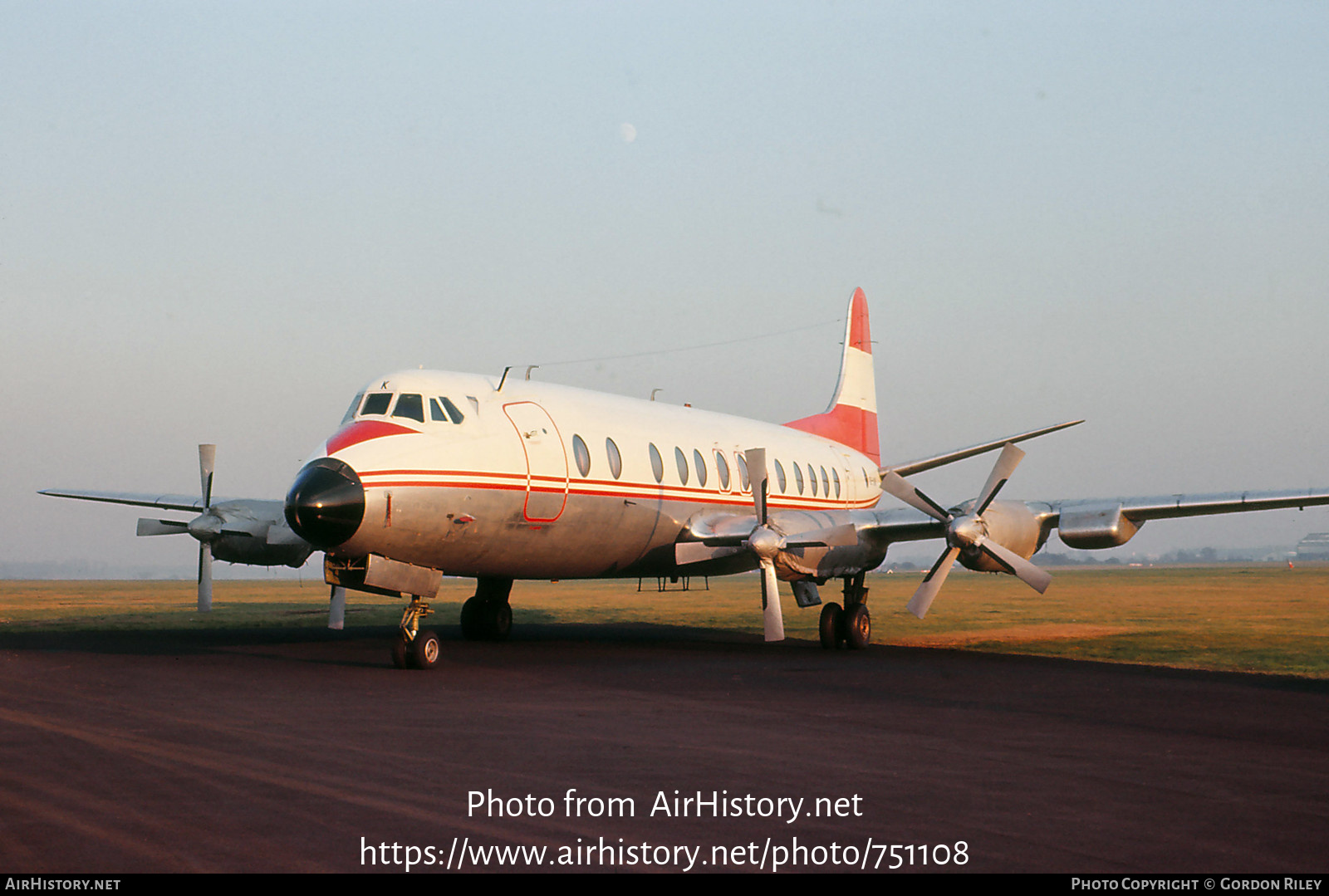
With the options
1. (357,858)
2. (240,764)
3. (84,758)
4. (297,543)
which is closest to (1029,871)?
(357,858)

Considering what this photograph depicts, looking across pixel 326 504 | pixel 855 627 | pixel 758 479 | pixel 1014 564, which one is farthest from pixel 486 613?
pixel 1014 564

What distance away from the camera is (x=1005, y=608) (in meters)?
38.5

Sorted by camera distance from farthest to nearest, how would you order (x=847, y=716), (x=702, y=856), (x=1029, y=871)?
1. (x=847, y=716)
2. (x=702, y=856)
3. (x=1029, y=871)

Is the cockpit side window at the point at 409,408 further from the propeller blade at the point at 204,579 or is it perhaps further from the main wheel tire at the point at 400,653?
the propeller blade at the point at 204,579

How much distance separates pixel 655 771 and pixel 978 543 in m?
12.3

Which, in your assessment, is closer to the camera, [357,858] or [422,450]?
[357,858]

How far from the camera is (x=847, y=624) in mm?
22875

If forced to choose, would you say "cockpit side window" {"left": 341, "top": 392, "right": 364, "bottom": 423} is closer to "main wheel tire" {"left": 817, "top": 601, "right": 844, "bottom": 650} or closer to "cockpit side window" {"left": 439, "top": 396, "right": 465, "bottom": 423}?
"cockpit side window" {"left": 439, "top": 396, "right": 465, "bottom": 423}

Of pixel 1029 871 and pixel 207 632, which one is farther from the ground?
pixel 1029 871

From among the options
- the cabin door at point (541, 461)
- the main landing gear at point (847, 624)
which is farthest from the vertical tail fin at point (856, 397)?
the cabin door at point (541, 461)

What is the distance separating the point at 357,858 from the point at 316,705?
6930 millimetres

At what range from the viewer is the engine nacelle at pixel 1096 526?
20625 mm

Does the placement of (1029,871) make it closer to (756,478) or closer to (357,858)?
(357,858)

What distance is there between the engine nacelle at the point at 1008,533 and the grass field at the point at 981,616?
209cm
